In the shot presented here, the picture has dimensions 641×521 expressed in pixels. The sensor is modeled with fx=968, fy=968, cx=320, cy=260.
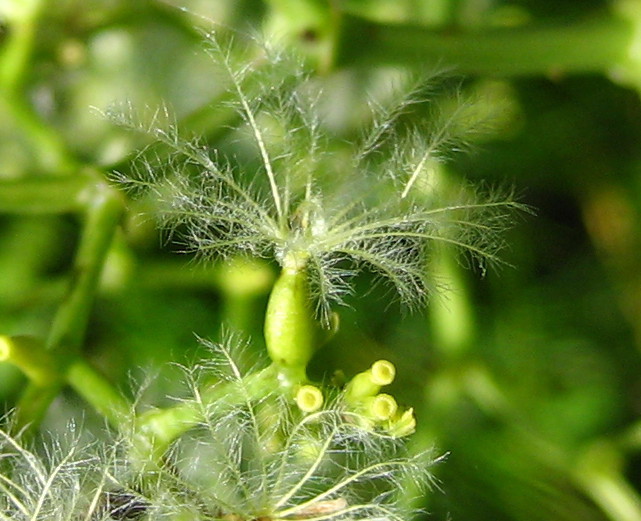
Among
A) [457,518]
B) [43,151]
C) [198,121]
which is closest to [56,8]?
[43,151]

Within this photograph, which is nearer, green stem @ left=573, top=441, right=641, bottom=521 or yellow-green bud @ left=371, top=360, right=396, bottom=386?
yellow-green bud @ left=371, top=360, right=396, bottom=386

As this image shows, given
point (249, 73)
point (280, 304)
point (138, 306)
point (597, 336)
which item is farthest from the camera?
point (597, 336)

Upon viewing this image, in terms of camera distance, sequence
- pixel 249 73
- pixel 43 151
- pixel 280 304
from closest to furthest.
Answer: pixel 280 304
pixel 249 73
pixel 43 151

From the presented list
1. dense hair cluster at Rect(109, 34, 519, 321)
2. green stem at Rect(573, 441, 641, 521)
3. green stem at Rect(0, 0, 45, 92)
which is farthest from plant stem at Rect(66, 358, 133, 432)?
green stem at Rect(573, 441, 641, 521)

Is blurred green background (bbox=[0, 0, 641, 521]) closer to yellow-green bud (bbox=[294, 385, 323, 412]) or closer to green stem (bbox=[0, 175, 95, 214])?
green stem (bbox=[0, 175, 95, 214])

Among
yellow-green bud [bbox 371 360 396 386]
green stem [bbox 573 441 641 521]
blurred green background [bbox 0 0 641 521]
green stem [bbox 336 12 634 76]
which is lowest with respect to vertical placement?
green stem [bbox 573 441 641 521]

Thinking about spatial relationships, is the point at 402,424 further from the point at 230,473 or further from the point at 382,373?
the point at 230,473

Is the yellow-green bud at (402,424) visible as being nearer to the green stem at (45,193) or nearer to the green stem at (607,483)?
the green stem at (45,193)

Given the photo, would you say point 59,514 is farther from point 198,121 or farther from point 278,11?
point 278,11
